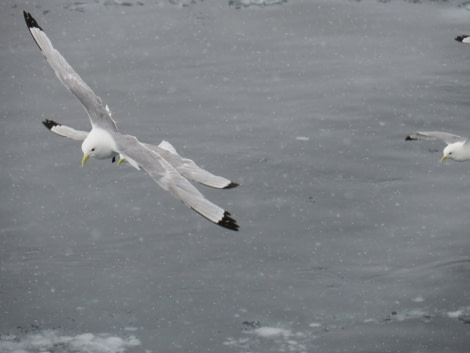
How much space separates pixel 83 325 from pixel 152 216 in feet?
9.68

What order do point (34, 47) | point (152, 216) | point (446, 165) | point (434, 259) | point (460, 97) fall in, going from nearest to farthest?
point (434, 259)
point (152, 216)
point (446, 165)
point (460, 97)
point (34, 47)

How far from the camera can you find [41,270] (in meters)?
14.5

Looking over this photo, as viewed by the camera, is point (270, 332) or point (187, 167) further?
point (270, 332)

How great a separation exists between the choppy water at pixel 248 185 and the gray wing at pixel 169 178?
2.74 meters

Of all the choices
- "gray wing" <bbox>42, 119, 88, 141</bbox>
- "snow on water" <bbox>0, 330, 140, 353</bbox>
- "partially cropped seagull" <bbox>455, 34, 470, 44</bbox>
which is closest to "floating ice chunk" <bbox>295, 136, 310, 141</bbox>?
"partially cropped seagull" <bbox>455, 34, 470, 44</bbox>

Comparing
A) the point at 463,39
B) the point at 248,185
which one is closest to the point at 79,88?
the point at 248,185

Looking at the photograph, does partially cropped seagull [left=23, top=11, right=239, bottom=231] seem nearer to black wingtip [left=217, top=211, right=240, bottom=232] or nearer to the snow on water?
black wingtip [left=217, top=211, right=240, bottom=232]

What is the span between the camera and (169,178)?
410 inches

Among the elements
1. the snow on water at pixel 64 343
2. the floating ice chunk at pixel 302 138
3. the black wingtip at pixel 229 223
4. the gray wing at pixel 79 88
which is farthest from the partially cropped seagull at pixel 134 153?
the floating ice chunk at pixel 302 138

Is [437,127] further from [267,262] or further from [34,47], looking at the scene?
[34,47]

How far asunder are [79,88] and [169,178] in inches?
82.5

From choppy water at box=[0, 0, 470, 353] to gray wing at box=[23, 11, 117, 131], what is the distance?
2791mm

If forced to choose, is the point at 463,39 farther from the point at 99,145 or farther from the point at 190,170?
the point at 99,145

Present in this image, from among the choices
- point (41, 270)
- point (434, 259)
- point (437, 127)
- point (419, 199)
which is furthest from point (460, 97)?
point (41, 270)
